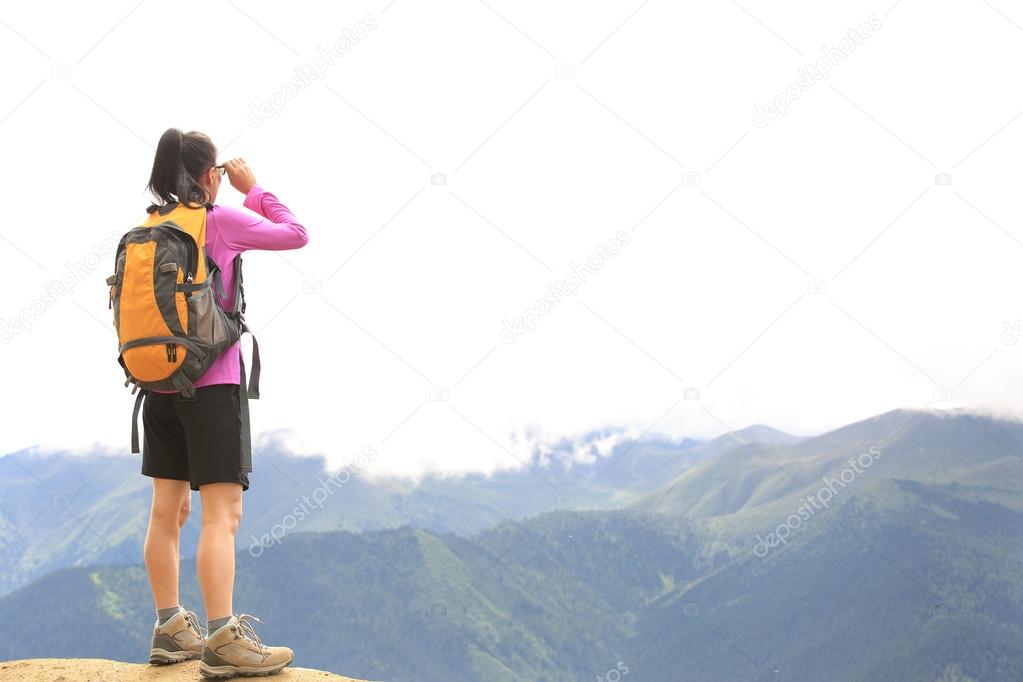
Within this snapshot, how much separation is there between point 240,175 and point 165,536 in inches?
95.3

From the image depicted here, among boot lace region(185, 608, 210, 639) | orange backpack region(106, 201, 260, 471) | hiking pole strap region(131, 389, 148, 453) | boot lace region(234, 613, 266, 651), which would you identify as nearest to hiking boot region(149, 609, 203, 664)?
boot lace region(185, 608, 210, 639)

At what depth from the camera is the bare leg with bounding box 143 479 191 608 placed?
6105 millimetres

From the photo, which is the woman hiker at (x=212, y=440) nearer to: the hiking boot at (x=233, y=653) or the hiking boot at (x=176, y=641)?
the hiking boot at (x=233, y=653)

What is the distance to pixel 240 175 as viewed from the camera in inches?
247

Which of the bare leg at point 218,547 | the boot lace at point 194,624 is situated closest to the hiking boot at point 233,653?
the bare leg at point 218,547

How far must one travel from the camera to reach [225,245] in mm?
5879

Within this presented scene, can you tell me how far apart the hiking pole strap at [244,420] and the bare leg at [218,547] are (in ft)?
0.50

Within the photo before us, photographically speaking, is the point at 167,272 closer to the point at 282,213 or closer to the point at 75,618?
the point at 282,213

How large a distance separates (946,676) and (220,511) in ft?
661

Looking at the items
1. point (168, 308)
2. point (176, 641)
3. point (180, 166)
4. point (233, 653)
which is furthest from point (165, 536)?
point (180, 166)

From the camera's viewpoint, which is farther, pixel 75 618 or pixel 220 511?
pixel 75 618

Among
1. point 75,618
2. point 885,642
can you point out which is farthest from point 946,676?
point 75,618

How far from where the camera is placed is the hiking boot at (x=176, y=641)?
21.2 ft

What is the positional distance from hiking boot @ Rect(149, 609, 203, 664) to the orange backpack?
1.60 m
